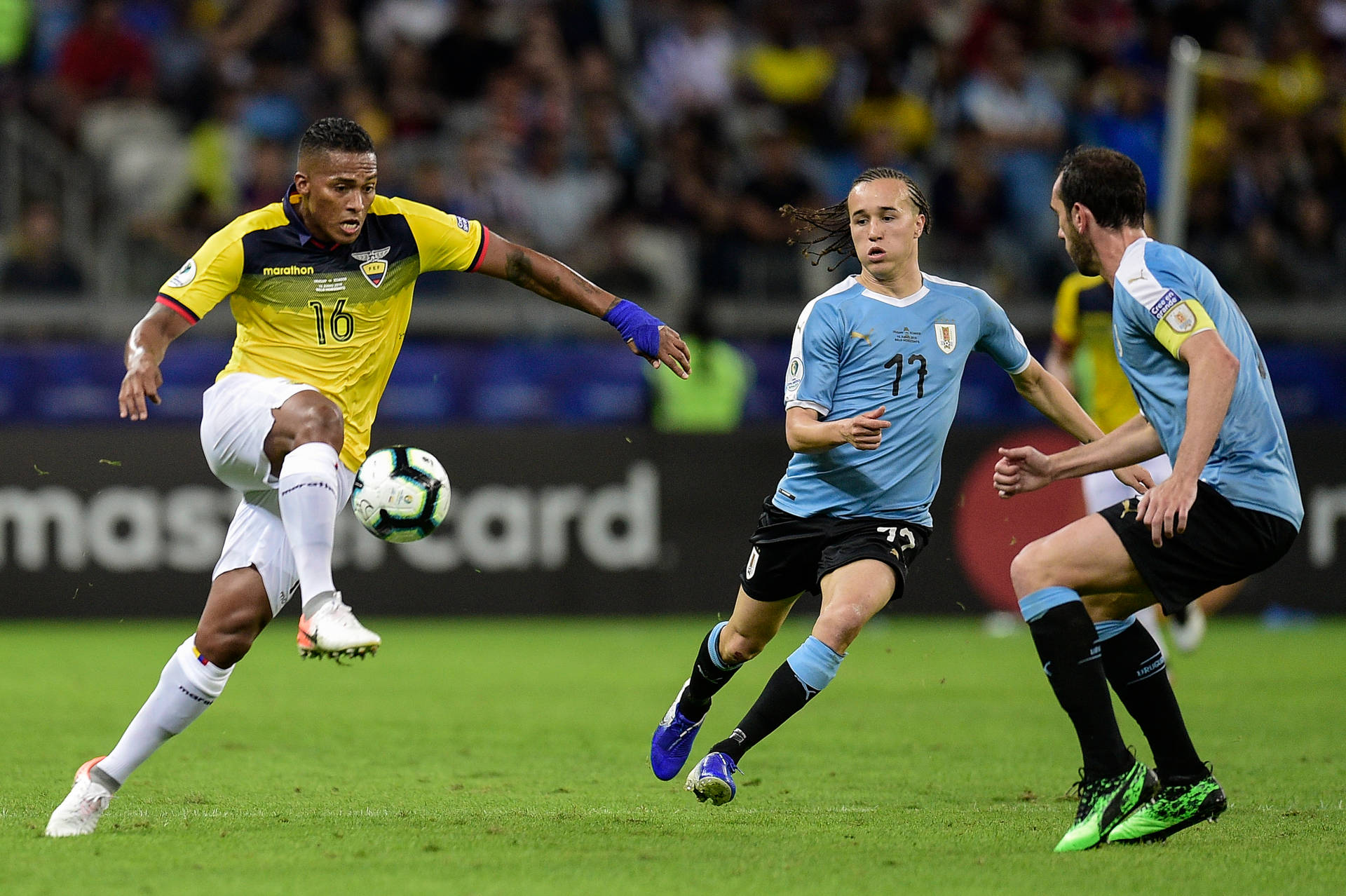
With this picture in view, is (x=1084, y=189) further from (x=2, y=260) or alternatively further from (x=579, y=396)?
(x=2, y=260)

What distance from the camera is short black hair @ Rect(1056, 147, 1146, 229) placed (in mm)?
5215

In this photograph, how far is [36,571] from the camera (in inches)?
482

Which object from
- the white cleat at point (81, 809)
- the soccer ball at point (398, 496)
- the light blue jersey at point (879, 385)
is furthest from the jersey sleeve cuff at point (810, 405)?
the white cleat at point (81, 809)

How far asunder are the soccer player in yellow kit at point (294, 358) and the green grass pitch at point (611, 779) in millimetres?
626

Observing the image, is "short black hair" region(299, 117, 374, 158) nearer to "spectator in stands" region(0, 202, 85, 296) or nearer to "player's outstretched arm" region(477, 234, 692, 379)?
"player's outstretched arm" region(477, 234, 692, 379)

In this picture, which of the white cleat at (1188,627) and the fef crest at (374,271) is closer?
the fef crest at (374,271)

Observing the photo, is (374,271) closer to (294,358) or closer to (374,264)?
(374,264)

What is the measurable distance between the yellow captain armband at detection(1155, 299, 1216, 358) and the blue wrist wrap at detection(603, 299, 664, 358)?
1721mm

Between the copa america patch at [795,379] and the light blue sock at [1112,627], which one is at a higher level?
the copa america patch at [795,379]

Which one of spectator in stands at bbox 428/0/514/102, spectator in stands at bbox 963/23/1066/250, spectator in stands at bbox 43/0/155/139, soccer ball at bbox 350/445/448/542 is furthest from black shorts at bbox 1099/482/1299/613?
spectator in stands at bbox 43/0/155/139

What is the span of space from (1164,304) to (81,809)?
3652 millimetres

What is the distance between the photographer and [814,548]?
5.98 metres

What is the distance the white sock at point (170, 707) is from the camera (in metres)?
5.46

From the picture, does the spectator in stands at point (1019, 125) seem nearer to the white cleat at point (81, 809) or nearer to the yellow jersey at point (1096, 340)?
the yellow jersey at point (1096, 340)
